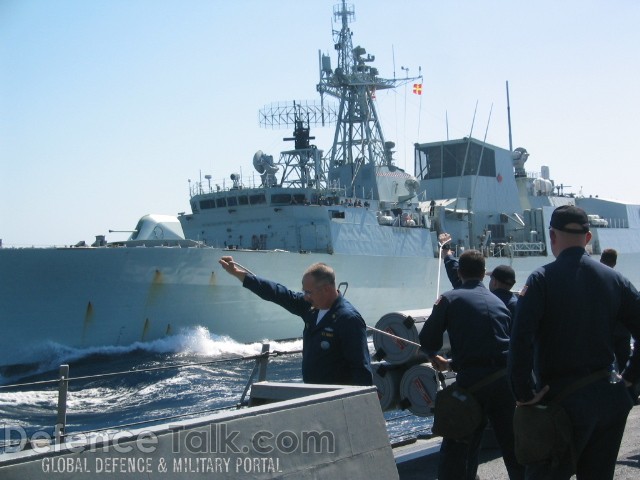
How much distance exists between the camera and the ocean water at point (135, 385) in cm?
1360

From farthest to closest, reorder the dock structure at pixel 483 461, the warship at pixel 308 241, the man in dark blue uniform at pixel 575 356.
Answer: the warship at pixel 308 241, the dock structure at pixel 483 461, the man in dark blue uniform at pixel 575 356

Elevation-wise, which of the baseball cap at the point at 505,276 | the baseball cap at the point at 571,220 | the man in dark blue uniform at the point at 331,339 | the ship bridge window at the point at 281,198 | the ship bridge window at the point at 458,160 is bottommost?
the man in dark blue uniform at the point at 331,339

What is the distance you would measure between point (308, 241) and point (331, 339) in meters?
20.9

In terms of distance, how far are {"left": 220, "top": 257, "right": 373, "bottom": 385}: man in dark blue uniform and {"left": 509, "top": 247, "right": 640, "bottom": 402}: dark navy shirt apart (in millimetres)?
1144

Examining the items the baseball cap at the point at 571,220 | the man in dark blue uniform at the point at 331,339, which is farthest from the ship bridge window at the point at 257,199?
the baseball cap at the point at 571,220

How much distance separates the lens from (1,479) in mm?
2420

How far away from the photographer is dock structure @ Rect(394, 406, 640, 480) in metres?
5.12

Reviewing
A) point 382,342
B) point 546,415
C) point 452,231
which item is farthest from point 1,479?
point 452,231

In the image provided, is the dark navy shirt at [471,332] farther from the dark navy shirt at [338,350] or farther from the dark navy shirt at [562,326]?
the dark navy shirt at [562,326]

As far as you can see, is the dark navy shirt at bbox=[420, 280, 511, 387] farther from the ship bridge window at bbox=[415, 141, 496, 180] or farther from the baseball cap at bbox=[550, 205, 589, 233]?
the ship bridge window at bbox=[415, 141, 496, 180]

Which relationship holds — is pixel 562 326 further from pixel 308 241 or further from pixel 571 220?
pixel 308 241

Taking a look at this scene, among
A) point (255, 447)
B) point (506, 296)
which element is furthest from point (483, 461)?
point (255, 447)

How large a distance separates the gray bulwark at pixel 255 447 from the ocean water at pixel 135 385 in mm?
7412

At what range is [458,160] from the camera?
33.3 meters
